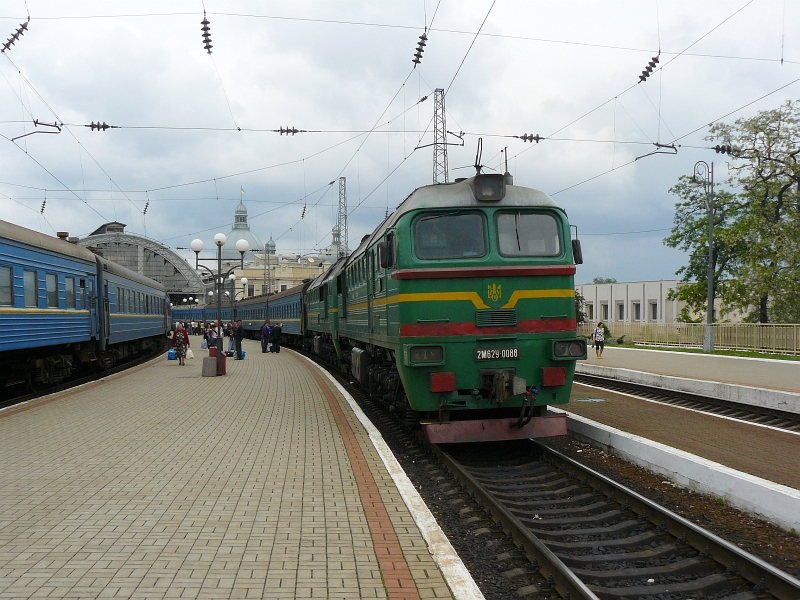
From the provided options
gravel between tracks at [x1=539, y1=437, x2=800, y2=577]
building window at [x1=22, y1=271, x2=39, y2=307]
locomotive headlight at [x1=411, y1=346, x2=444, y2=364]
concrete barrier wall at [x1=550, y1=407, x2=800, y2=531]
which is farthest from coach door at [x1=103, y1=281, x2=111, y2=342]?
gravel between tracks at [x1=539, y1=437, x2=800, y2=577]

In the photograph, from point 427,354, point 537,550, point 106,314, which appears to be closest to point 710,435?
point 427,354

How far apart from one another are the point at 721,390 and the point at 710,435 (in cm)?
512

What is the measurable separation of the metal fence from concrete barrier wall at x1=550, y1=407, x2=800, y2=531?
19.3m

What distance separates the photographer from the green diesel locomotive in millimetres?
8734

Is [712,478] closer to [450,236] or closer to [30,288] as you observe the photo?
[450,236]

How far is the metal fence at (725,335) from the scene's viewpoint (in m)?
25.9

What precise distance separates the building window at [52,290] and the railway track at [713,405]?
12.9 metres

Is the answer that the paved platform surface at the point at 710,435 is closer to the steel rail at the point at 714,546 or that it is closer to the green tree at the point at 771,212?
the steel rail at the point at 714,546

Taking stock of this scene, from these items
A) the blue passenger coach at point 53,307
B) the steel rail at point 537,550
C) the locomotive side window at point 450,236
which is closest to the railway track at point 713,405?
the locomotive side window at point 450,236

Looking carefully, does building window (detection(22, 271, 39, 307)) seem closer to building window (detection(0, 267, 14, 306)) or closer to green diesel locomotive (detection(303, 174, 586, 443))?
building window (detection(0, 267, 14, 306))

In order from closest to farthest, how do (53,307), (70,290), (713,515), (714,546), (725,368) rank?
1. (714,546)
2. (713,515)
3. (53,307)
4. (70,290)
5. (725,368)

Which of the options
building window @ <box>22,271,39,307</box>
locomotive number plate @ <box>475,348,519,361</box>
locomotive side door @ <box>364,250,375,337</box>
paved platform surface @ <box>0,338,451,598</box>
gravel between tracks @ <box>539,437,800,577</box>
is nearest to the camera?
paved platform surface @ <box>0,338,451,598</box>

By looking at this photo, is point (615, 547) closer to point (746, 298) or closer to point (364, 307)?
point (364, 307)

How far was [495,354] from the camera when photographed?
28.8 feet
